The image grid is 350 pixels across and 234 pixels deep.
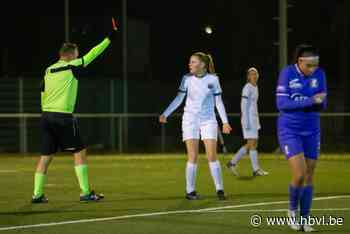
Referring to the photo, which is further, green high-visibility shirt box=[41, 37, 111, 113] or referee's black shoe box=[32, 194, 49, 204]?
green high-visibility shirt box=[41, 37, 111, 113]

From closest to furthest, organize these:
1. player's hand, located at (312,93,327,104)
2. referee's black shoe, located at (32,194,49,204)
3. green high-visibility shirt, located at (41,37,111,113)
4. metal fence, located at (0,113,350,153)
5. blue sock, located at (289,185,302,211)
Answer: player's hand, located at (312,93,327,104), blue sock, located at (289,185,302,211), referee's black shoe, located at (32,194,49,204), green high-visibility shirt, located at (41,37,111,113), metal fence, located at (0,113,350,153)

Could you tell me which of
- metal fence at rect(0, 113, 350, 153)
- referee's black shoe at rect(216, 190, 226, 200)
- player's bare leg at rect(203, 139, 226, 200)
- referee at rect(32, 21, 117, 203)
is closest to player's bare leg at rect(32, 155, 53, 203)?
referee at rect(32, 21, 117, 203)

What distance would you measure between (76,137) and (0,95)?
17478mm

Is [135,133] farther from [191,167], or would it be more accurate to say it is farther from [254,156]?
[191,167]

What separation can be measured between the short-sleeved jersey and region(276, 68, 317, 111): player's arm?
363cm

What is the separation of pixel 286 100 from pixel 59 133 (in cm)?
460

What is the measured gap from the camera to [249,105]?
1744 centimetres

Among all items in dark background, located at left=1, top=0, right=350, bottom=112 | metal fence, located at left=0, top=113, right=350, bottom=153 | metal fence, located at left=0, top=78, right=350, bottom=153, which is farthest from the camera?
dark background, located at left=1, top=0, right=350, bottom=112

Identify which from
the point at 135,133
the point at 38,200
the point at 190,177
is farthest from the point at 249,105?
the point at 135,133

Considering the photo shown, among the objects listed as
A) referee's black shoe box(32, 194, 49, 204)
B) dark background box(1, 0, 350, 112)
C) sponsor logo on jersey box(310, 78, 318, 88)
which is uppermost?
dark background box(1, 0, 350, 112)

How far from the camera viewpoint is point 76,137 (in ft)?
42.5

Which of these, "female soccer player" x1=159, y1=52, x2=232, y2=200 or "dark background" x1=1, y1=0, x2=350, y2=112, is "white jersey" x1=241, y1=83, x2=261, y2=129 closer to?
"female soccer player" x1=159, y1=52, x2=232, y2=200

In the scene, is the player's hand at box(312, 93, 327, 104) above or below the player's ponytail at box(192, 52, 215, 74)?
below

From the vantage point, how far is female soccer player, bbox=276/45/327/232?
9.43 metres
